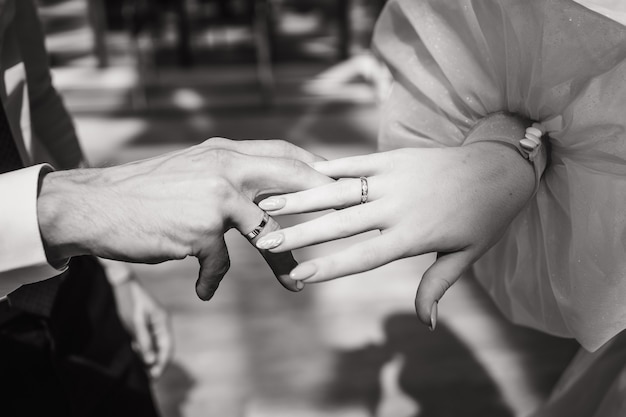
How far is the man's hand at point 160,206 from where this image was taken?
607mm

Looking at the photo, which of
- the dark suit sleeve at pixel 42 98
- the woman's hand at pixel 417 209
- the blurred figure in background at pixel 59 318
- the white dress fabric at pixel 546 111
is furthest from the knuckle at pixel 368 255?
the dark suit sleeve at pixel 42 98

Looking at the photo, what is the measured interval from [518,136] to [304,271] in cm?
31

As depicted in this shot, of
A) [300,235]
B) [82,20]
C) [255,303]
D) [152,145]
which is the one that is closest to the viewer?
[300,235]

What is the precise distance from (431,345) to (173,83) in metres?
3.64

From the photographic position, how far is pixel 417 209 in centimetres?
63

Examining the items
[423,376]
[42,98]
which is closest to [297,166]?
[42,98]

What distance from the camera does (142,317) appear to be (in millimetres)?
1210

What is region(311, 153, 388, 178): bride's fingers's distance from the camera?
0.66 m

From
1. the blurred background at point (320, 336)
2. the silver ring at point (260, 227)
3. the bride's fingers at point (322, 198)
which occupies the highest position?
the bride's fingers at point (322, 198)

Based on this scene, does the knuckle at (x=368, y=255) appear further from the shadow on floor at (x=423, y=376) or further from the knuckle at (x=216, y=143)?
the shadow on floor at (x=423, y=376)

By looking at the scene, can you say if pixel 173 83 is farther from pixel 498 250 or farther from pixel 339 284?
pixel 498 250

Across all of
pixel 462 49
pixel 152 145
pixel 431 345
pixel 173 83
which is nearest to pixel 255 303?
pixel 431 345

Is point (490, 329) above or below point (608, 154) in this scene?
below

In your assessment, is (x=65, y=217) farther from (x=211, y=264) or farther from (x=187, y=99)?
(x=187, y=99)
